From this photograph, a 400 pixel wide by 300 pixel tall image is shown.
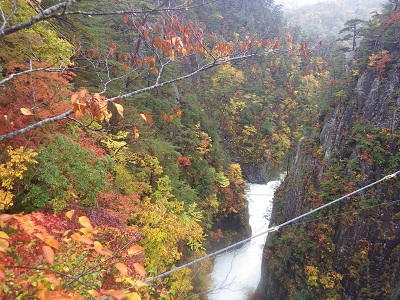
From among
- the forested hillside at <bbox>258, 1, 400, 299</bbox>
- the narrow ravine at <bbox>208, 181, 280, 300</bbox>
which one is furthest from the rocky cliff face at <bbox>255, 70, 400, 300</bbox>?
the narrow ravine at <bbox>208, 181, 280, 300</bbox>

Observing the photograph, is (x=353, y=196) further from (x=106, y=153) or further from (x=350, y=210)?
(x=106, y=153)

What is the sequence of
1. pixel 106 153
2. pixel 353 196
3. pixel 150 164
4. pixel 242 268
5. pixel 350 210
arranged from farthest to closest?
pixel 242 268, pixel 350 210, pixel 353 196, pixel 150 164, pixel 106 153

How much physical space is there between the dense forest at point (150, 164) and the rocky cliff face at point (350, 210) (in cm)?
6

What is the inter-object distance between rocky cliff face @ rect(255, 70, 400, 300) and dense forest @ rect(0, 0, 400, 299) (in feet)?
Answer: 0.21

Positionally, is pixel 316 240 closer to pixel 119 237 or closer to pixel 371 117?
pixel 371 117

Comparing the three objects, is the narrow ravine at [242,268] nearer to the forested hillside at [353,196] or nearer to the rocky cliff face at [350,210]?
the forested hillside at [353,196]

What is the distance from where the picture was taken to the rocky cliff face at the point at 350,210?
1064 centimetres

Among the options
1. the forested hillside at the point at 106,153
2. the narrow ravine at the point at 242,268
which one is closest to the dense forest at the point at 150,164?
the forested hillside at the point at 106,153

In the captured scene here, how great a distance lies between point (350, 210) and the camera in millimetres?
11492

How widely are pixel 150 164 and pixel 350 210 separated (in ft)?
30.0

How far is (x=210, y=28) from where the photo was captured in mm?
35250

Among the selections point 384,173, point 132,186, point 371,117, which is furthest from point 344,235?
point 132,186

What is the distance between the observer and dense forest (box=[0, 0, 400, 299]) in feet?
8.52

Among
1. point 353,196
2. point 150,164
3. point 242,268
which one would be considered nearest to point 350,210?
point 353,196
